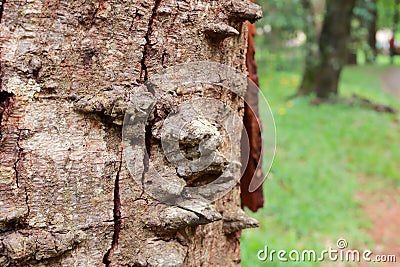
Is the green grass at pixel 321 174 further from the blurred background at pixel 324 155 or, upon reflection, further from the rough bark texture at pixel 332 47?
the rough bark texture at pixel 332 47

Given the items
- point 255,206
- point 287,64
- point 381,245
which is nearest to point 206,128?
point 255,206

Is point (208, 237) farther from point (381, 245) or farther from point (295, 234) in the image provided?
point (381, 245)

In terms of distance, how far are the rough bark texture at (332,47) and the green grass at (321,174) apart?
488 millimetres

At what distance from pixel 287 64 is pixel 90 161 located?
1210cm

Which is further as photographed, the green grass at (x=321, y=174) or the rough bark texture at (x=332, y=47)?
the rough bark texture at (x=332, y=47)

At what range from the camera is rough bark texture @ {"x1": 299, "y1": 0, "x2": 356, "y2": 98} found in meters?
8.11

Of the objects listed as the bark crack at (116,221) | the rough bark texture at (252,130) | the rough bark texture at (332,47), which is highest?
the rough bark texture at (332,47)

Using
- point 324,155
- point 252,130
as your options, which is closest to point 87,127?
point 252,130

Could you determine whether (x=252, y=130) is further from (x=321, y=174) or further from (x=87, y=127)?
(x=321, y=174)

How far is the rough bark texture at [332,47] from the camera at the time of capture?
8109mm

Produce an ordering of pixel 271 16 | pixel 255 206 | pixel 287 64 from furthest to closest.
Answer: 1. pixel 287 64
2. pixel 271 16
3. pixel 255 206

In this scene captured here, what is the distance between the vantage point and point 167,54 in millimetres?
879

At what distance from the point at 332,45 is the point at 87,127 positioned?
7.85 metres

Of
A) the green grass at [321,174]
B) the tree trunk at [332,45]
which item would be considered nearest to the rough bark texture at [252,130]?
the green grass at [321,174]
